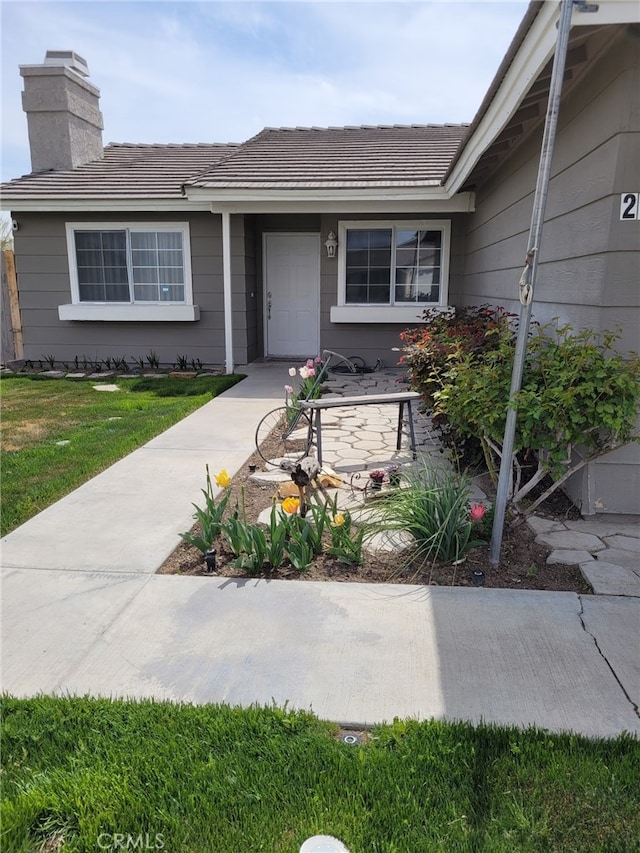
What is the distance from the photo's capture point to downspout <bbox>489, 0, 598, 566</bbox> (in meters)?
2.60

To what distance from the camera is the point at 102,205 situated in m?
10.0

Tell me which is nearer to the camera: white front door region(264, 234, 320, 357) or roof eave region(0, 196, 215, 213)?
roof eave region(0, 196, 215, 213)

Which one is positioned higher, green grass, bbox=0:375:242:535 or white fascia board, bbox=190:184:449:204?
white fascia board, bbox=190:184:449:204

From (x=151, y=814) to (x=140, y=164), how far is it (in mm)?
12092

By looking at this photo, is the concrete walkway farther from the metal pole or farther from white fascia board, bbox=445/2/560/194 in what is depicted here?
white fascia board, bbox=445/2/560/194

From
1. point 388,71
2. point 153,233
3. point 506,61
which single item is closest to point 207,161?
point 153,233

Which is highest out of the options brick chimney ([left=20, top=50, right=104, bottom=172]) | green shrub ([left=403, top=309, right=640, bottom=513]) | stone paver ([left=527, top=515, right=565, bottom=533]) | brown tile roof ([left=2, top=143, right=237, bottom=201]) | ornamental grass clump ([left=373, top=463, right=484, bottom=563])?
brick chimney ([left=20, top=50, right=104, bottom=172])

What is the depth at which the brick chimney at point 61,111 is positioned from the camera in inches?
422

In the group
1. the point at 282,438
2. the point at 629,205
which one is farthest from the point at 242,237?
the point at 629,205

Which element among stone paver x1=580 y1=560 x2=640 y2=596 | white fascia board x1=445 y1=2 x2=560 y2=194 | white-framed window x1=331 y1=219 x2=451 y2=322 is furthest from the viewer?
white-framed window x1=331 y1=219 x2=451 y2=322

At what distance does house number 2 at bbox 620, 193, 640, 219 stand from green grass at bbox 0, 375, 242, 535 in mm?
4260

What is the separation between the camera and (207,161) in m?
11.8

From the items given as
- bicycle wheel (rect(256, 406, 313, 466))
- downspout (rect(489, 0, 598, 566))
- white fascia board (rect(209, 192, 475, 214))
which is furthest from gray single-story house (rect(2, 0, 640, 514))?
downspout (rect(489, 0, 598, 566))

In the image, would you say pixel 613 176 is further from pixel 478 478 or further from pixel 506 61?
pixel 478 478
